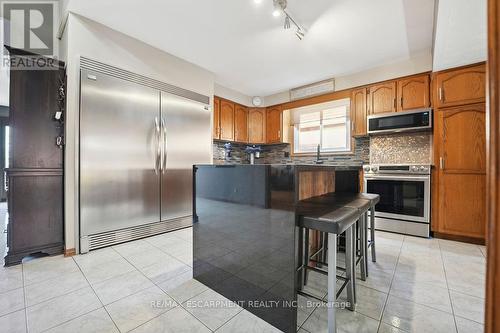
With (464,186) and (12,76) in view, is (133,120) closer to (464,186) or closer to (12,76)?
(12,76)

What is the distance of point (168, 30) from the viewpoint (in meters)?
2.56

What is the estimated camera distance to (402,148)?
11.1ft

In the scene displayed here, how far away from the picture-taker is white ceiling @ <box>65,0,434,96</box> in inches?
85.5

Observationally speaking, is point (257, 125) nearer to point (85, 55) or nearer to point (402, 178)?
point (402, 178)

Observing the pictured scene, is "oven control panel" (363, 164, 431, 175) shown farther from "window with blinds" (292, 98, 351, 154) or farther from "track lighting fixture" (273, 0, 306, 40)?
"track lighting fixture" (273, 0, 306, 40)

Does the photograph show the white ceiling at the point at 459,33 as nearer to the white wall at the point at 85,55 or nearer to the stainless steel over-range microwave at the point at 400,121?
the stainless steel over-range microwave at the point at 400,121

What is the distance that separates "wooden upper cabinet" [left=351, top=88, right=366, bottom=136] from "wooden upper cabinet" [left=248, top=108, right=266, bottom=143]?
193 centimetres

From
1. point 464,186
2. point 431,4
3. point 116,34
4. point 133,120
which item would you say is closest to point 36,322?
point 133,120

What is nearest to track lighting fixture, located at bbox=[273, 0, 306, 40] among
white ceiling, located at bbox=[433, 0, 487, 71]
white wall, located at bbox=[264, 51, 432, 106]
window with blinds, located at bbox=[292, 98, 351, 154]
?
white ceiling, located at bbox=[433, 0, 487, 71]

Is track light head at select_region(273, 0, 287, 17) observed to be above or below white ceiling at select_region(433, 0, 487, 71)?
above

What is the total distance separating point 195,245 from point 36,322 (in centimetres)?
101

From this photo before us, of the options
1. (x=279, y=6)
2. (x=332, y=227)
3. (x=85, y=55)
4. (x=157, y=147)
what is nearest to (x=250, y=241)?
(x=332, y=227)

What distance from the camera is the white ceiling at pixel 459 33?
172cm

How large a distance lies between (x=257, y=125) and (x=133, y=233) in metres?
3.34
